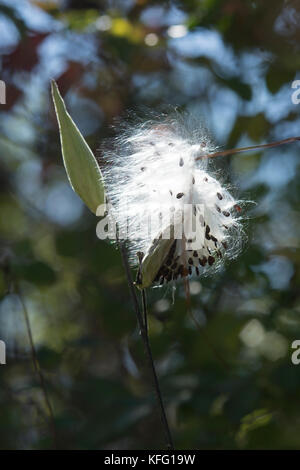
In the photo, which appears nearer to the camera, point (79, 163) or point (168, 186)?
point (79, 163)

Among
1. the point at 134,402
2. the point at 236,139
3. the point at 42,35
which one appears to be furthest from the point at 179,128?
the point at 42,35

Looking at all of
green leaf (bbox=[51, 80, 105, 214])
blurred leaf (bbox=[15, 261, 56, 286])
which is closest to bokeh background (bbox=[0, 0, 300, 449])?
blurred leaf (bbox=[15, 261, 56, 286])

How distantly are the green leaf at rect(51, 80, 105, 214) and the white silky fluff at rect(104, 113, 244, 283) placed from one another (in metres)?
0.15

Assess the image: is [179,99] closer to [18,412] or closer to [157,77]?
[157,77]

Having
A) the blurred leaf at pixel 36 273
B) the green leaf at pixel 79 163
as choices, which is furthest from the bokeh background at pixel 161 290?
the green leaf at pixel 79 163

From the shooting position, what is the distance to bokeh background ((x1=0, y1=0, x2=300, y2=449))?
1601mm

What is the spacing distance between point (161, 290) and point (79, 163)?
1.01m

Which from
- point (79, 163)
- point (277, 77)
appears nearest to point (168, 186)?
point (79, 163)

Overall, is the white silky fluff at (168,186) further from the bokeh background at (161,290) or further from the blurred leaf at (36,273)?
the blurred leaf at (36,273)

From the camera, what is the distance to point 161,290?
71.3 inches

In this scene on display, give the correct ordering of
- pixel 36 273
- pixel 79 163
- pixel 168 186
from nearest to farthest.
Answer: pixel 79 163 → pixel 168 186 → pixel 36 273

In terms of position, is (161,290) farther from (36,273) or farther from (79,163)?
(79,163)

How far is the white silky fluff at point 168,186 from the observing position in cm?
98

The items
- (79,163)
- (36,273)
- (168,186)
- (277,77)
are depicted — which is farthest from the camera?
(277,77)
